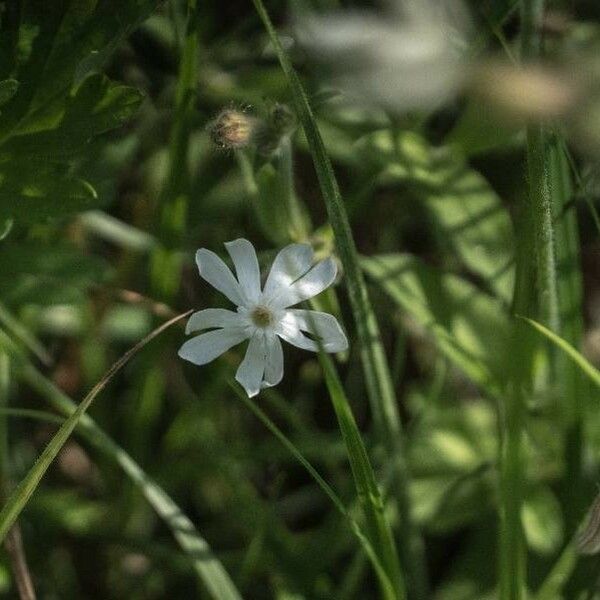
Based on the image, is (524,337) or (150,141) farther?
(150,141)

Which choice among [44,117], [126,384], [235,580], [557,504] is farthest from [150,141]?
[557,504]

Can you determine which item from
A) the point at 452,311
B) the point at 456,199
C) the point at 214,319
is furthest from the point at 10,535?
the point at 456,199

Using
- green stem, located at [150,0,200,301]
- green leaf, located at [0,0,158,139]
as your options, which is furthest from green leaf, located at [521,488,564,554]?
green leaf, located at [0,0,158,139]

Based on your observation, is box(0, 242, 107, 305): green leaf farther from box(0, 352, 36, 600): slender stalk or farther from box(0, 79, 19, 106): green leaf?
box(0, 79, 19, 106): green leaf

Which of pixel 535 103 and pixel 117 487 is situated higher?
pixel 535 103

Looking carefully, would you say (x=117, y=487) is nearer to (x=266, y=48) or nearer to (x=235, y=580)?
(x=235, y=580)

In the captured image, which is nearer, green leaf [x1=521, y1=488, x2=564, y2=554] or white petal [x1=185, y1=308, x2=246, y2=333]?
white petal [x1=185, y1=308, x2=246, y2=333]
